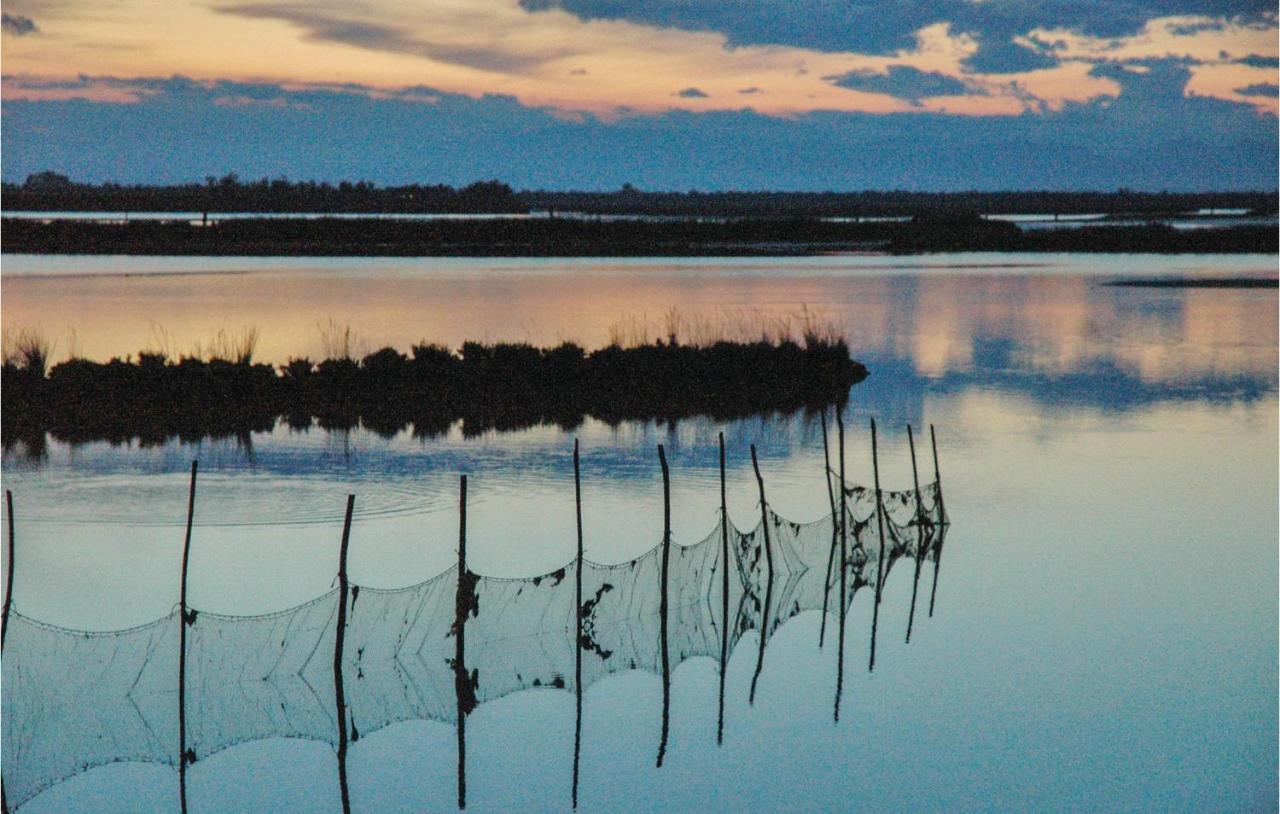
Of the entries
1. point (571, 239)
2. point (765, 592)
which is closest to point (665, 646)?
point (765, 592)

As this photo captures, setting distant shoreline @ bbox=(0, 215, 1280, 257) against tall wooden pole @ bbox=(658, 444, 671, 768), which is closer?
tall wooden pole @ bbox=(658, 444, 671, 768)

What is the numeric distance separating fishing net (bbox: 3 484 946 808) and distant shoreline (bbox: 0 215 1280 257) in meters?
43.9

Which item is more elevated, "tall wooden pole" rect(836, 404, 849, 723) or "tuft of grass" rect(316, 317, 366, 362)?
"tuft of grass" rect(316, 317, 366, 362)

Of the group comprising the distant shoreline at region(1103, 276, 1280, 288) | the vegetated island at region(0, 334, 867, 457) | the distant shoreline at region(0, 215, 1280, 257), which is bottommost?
the vegetated island at region(0, 334, 867, 457)

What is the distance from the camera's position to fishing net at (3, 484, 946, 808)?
8148 mm

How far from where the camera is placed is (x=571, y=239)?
6269 centimetres

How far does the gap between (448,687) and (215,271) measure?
36.4m

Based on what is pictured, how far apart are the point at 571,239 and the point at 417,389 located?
43.6 meters

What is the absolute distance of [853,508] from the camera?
11992 mm

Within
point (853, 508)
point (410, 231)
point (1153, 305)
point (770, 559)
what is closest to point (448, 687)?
point (770, 559)

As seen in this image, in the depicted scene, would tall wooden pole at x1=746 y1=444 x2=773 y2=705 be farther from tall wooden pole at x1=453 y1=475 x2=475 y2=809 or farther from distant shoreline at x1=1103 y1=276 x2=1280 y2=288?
distant shoreline at x1=1103 y1=276 x2=1280 y2=288

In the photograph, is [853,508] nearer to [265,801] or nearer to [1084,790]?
[1084,790]

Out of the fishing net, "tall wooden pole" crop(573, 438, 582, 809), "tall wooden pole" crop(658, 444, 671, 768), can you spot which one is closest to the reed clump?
the fishing net

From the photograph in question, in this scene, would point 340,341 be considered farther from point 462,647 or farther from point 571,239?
point 571,239
